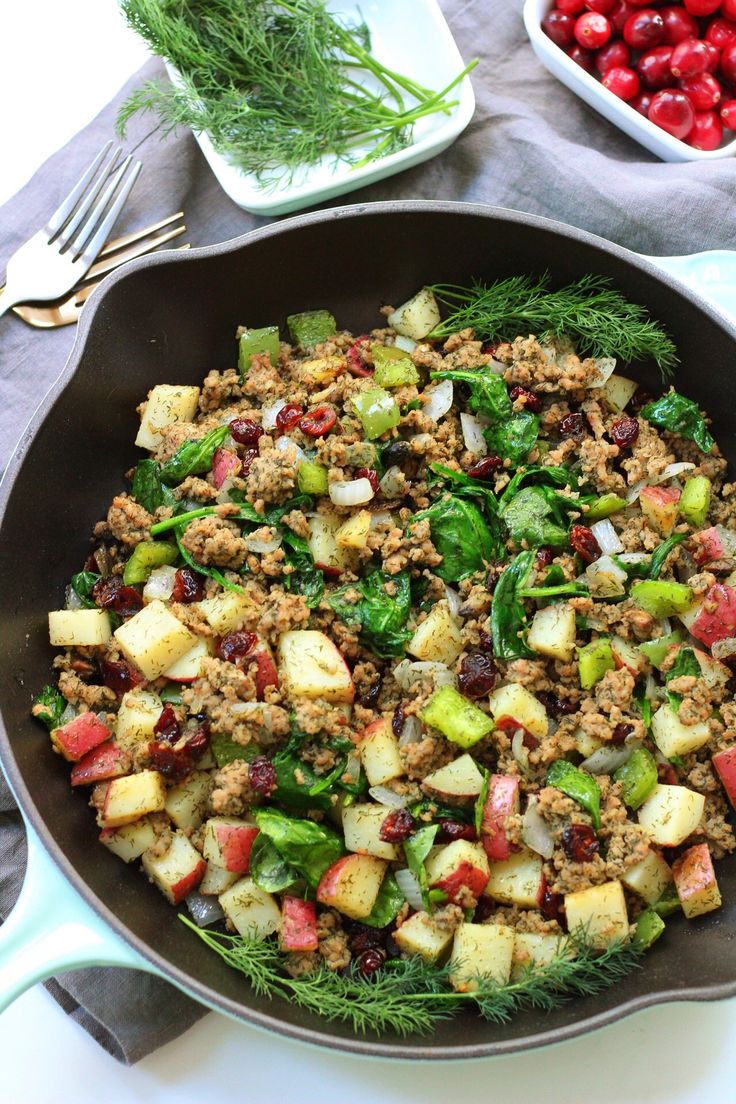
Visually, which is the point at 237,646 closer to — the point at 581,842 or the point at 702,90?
the point at 581,842

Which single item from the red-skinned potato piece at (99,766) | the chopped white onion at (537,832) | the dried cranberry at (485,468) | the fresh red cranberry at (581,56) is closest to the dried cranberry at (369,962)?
the chopped white onion at (537,832)

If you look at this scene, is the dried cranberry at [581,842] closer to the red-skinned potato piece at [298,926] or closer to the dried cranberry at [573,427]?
the red-skinned potato piece at [298,926]

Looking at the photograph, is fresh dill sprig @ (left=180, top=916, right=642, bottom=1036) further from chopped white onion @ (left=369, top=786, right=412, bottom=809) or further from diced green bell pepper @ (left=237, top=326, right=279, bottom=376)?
diced green bell pepper @ (left=237, top=326, right=279, bottom=376)

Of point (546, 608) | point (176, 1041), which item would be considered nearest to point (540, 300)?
point (546, 608)

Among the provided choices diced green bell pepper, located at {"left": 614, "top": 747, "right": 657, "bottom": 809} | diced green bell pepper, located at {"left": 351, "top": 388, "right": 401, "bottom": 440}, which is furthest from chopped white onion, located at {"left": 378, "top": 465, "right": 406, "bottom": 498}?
diced green bell pepper, located at {"left": 614, "top": 747, "right": 657, "bottom": 809}

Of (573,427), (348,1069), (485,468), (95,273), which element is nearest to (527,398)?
(573,427)
